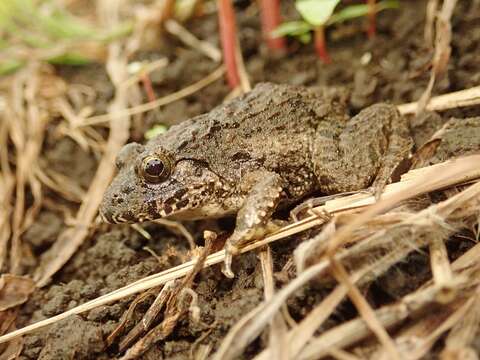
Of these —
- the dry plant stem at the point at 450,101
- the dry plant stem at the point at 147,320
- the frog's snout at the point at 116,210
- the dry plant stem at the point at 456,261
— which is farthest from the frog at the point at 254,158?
the dry plant stem at the point at 456,261

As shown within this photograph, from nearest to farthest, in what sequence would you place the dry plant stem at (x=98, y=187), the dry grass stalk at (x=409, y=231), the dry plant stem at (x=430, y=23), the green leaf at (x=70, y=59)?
the dry grass stalk at (x=409, y=231), the dry plant stem at (x=98, y=187), the dry plant stem at (x=430, y=23), the green leaf at (x=70, y=59)

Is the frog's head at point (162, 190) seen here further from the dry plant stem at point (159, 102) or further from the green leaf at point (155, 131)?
the dry plant stem at point (159, 102)

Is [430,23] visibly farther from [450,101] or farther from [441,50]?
[450,101]

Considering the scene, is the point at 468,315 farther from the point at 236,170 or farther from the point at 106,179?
the point at 106,179

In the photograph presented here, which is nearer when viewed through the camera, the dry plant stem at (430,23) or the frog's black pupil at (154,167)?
the frog's black pupil at (154,167)

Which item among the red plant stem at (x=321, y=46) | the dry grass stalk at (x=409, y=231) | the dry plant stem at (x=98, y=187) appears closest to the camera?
the dry grass stalk at (x=409, y=231)

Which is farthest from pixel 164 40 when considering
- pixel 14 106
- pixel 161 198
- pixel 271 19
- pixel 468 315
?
pixel 468 315

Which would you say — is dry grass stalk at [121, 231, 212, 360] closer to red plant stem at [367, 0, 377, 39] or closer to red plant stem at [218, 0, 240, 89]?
→ red plant stem at [218, 0, 240, 89]

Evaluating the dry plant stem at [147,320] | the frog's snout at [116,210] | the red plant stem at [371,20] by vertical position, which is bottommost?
the dry plant stem at [147,320]
